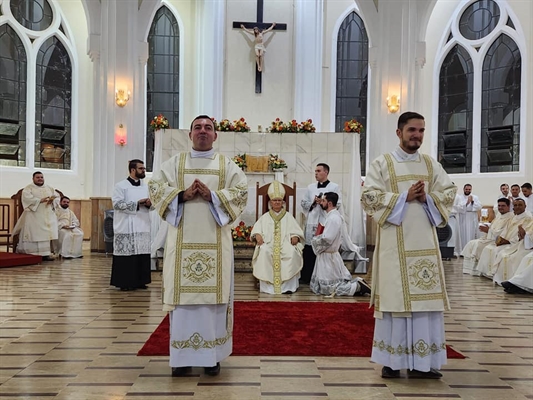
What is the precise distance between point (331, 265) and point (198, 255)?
4513 mm

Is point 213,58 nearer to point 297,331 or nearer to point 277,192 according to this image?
point 277,192

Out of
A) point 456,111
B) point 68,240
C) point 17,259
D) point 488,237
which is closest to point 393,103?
point 456,111

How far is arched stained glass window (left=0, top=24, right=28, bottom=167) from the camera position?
53.2ft

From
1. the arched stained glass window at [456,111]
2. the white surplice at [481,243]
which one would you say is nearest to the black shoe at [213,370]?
the white surplice at [481,243]

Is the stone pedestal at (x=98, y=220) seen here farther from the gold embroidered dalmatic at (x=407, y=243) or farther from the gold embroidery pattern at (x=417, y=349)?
the gold embroidery pattern at (x=417, y=349)

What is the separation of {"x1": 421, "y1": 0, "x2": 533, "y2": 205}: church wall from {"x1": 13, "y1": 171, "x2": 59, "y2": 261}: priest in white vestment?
10.4 m

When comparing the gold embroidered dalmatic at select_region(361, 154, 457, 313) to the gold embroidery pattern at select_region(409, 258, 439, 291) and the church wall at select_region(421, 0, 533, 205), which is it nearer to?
the gold embroidery pattern at select_region(409, 258, 439, 291)

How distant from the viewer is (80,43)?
17766mm

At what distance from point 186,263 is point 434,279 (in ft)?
6.02

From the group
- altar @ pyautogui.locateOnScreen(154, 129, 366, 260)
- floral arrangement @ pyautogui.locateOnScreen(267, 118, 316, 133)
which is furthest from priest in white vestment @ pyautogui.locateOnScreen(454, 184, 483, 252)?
floral arrangement @ pyautogui.locateOnScreen(267, 118, 316, 133)

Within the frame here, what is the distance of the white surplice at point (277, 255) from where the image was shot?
865 centimetres

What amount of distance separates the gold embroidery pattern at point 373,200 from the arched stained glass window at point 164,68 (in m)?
15.2

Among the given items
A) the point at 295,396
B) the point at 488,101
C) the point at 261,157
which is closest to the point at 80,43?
the point at 261,157

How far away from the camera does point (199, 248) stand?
4.39m
